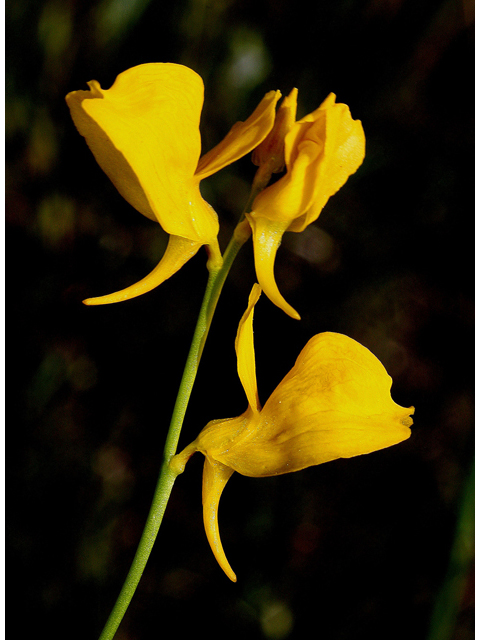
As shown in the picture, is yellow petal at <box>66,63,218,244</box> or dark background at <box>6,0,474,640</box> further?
dark background at <box>6,0,474,640</box>

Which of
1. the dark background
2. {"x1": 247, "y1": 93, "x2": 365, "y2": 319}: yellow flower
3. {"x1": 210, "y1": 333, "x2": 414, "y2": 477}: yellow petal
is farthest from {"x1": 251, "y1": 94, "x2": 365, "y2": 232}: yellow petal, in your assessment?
the dark background

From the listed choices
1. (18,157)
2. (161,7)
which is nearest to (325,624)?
(18,157)

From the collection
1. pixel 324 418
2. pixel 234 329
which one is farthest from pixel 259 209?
pixel 234 329

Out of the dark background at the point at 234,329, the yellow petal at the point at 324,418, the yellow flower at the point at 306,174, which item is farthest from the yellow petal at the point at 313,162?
the dark background at the point at 234,329

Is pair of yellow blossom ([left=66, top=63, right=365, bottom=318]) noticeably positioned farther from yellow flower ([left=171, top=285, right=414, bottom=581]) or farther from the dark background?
the dark background

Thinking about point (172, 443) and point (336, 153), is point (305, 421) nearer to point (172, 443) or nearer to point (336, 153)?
point (172, 443)

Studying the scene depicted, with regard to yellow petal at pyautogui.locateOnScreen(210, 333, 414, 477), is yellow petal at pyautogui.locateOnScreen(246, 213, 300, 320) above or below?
above

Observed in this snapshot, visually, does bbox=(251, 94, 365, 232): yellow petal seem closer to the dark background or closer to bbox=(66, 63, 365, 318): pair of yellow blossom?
bbox=(66, 63, 365, 318): pair of yellow blossom
